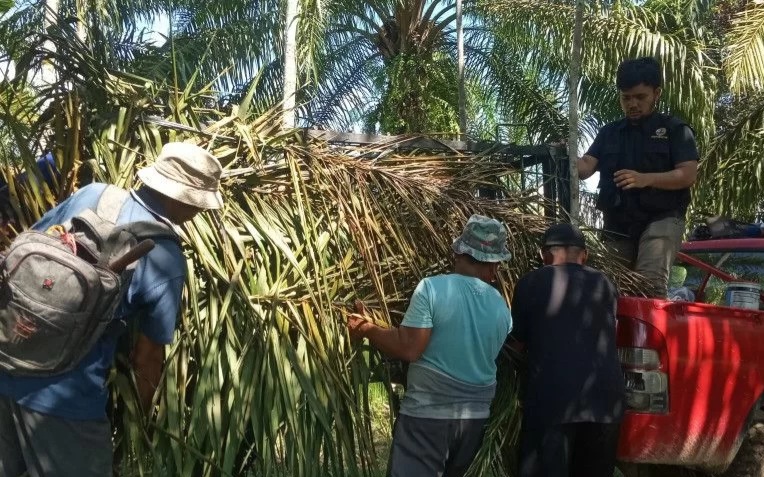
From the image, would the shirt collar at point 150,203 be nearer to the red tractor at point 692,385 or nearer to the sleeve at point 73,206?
the sleeve at point 73,206

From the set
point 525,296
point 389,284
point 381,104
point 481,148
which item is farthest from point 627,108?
point 381,104

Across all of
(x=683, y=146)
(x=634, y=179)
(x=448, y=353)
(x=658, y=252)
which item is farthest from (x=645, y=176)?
(x=448, y=353)

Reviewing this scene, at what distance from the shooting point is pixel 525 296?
13.2ft

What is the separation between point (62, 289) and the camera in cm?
282

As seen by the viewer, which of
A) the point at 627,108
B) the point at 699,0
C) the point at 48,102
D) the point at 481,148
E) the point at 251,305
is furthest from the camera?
the point at 699,0

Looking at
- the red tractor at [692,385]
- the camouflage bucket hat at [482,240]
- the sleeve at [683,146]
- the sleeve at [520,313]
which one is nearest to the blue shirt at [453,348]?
the camouflage bucket hat at [482,240]

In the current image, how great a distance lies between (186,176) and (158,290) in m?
0.42

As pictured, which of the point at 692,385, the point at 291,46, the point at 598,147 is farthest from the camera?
the point at 291,46

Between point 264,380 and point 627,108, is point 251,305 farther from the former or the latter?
point 627,108

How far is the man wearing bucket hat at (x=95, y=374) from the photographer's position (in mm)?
3008

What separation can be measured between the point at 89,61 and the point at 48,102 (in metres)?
0.26

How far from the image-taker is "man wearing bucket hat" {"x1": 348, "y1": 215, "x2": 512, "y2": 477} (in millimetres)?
3709

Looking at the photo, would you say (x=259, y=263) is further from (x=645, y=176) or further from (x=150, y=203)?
(x=645, y=176)

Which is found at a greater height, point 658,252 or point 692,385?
point 658,252
